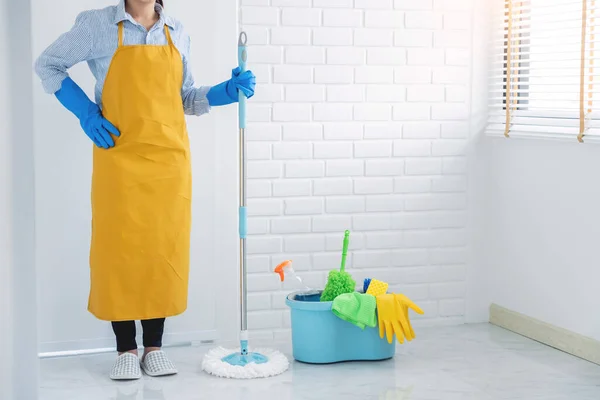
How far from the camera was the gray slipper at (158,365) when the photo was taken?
10.1 ft

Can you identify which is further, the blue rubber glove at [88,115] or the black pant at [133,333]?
the black pant at [133,333]

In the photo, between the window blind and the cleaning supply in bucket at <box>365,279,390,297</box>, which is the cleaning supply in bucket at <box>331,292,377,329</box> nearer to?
the cleaning supply in bucket at <box>365,279,390,297</box>

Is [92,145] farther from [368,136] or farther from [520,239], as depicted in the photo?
[520,239]

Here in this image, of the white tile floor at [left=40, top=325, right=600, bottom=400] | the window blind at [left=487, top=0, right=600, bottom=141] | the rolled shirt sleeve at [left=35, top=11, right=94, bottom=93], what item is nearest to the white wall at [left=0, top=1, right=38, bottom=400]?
the white tile floor at [left=40, top=325, right=600, bottom=400]

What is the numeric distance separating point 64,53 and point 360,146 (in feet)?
4.39

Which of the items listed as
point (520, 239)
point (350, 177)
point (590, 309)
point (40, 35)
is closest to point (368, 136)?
point (350, 177)

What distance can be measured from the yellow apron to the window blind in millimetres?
1470

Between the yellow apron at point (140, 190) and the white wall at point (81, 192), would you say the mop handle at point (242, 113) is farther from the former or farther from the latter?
the white wall at point (81, 192)

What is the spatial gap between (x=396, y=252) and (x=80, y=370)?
1435 mm

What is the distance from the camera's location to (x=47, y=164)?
130 inches

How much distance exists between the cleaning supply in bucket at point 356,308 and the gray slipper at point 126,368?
28.8 inches

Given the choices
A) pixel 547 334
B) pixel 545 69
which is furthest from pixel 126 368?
pixel 545 69

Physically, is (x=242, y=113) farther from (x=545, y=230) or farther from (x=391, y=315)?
(x=545, y=230)

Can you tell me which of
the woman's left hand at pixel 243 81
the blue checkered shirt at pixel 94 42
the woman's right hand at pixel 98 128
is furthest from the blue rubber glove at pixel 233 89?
the woman's right hand at pixel 98 128
